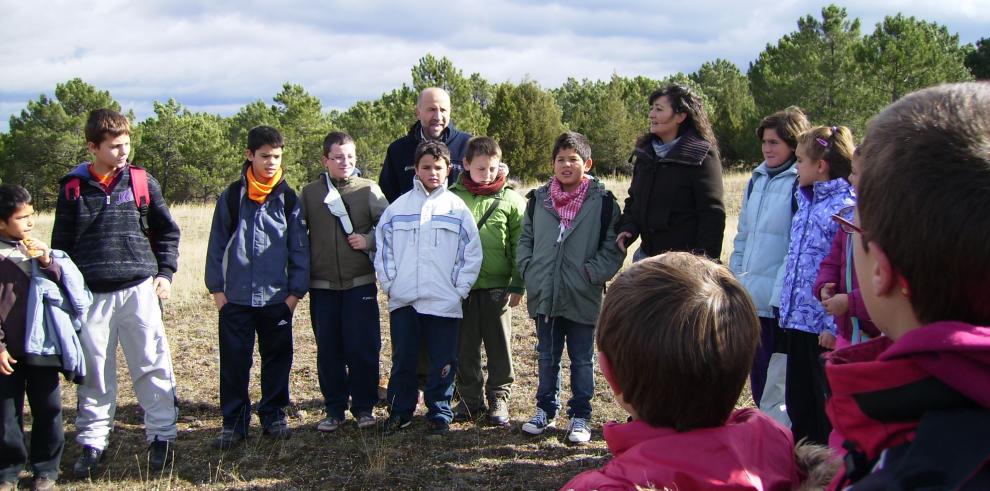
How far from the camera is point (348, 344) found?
15.6 feet

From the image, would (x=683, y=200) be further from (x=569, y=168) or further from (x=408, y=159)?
(x=408, y=159)

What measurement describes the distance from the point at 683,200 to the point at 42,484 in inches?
152

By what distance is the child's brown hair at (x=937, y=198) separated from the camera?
3.04ft

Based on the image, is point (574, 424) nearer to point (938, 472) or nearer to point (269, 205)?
point (269, 205)

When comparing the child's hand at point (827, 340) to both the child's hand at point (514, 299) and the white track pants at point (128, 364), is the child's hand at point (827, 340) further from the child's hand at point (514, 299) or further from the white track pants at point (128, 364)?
the white track pants at point (128, 364)

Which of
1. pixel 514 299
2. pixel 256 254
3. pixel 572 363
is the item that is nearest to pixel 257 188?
pixel 256 254

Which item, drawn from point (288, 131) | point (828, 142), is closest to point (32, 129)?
point (288, 131)

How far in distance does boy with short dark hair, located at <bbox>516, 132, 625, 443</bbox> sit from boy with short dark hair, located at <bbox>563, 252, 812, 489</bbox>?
2.90 metres

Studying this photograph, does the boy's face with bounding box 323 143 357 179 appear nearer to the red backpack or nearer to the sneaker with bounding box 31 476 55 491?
the red backpack

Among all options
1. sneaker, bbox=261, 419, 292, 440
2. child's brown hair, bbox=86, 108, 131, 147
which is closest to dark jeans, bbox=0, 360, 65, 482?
sneaker, bbox=261, 419, 292, 440

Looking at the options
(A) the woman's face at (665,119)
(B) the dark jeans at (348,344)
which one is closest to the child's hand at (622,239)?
(A) the woman's face at (665,119)

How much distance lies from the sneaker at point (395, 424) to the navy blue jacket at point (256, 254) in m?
0.99

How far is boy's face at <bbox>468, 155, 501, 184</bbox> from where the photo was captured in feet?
16.0

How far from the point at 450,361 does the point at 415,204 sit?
104cm
